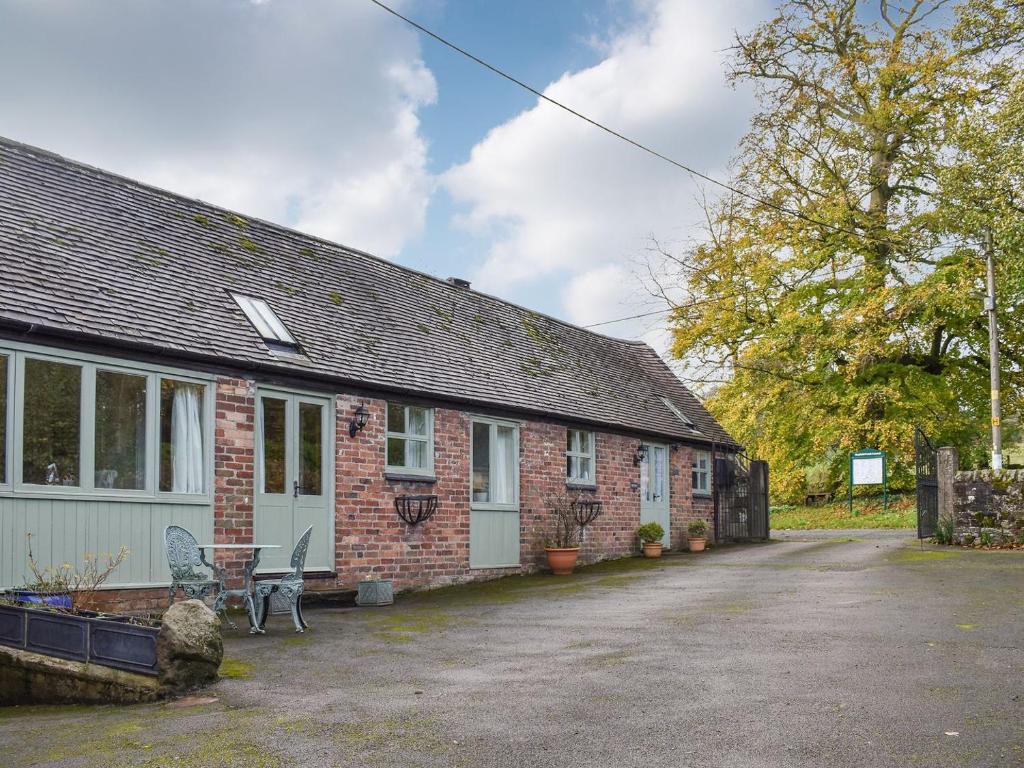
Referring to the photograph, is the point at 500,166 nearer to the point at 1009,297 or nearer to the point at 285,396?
the point at 285,396

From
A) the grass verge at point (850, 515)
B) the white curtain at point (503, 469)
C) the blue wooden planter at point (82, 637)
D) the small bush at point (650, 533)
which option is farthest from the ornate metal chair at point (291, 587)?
the grass verge at point (850, 515)

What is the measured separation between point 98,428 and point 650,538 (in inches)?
472

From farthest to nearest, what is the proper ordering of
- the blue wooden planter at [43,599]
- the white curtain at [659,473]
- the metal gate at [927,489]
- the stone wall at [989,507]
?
the white curtain at [659,473]
the metal gate at [927,489]
the stone wall at [989,507]
the blue wooden planter at [43,599]

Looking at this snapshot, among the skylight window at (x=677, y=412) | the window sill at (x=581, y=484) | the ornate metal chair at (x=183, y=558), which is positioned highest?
the skylight window at (x=677, y=412)

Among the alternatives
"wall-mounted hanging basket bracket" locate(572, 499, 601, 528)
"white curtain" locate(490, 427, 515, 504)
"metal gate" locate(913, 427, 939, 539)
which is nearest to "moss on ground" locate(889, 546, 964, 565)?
"metal gate" locate(913, 427, 939, 539)

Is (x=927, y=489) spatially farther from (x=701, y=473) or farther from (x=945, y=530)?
(x=701, y=473)

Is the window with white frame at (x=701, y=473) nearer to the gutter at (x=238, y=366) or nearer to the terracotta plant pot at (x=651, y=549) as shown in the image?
the terracotta plant pot at (x=651, y=549)

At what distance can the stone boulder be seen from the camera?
6.77m

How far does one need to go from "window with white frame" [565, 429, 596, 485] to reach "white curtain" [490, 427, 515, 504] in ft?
5.21

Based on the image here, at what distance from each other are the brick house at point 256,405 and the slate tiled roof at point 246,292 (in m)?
0.04

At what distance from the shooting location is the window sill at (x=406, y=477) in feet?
45.2

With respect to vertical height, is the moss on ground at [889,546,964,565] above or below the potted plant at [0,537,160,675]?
below

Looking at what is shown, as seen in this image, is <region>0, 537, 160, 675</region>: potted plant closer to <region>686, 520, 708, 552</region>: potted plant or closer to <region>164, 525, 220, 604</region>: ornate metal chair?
<region>164, 525, 220, 604</region>: ornate metal chair

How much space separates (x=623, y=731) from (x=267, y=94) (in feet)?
34.2
